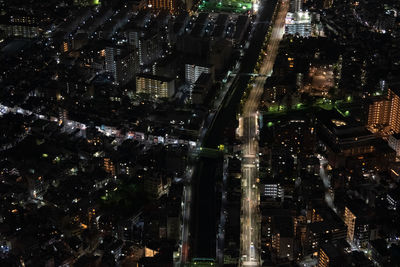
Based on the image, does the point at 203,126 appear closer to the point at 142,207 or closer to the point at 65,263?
the point at 142,207

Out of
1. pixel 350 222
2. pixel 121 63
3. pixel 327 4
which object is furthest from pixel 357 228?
pixel 327 4

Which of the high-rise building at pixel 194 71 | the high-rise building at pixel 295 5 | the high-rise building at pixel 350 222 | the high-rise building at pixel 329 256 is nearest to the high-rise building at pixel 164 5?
the high-rise building at pixel 295 5

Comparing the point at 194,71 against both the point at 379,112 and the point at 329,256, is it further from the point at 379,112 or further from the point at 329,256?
the point at 329,256

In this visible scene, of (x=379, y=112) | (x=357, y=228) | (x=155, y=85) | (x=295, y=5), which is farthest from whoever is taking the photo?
(x=295, y=5)

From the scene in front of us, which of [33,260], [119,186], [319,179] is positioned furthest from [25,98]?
[319,179]

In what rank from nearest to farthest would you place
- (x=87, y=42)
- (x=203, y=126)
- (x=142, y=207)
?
1. (x=142, y=207)
2. (x=203, y=126)
3. (x=87, y=42)

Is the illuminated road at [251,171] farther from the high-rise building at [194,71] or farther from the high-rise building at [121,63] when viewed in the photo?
the high-rise building at [121,63]
